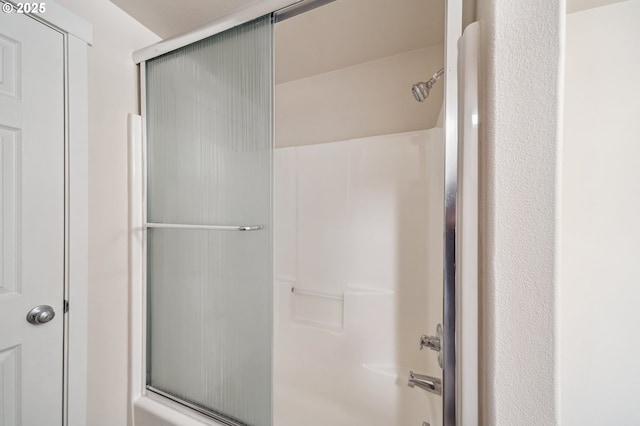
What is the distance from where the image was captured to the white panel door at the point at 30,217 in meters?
0.81

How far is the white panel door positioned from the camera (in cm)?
81

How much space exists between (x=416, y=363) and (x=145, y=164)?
1.83 m

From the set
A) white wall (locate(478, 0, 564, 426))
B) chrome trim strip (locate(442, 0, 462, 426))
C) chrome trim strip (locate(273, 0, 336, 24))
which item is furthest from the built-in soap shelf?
chrome trim strip (locate(273, 0, 336, 24))

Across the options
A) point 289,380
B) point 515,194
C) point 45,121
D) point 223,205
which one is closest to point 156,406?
point 289,380

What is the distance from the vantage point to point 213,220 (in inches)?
41.4

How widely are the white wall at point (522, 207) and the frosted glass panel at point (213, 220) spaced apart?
2.31 ft

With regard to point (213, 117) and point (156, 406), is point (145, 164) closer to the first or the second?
point (213, 117)

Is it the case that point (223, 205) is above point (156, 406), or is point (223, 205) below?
above

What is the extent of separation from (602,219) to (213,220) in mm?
1505

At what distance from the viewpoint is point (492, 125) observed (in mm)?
508

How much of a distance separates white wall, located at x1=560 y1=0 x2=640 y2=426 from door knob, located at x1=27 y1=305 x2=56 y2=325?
6.36 ft

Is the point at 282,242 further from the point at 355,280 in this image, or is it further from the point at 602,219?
the point at 602,219

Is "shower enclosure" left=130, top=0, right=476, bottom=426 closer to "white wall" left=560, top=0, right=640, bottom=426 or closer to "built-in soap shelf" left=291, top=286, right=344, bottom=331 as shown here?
"built-in soap shelf" left=291, top=286, right=344, bottom=331

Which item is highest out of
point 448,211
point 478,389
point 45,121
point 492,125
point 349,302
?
point 45,121
